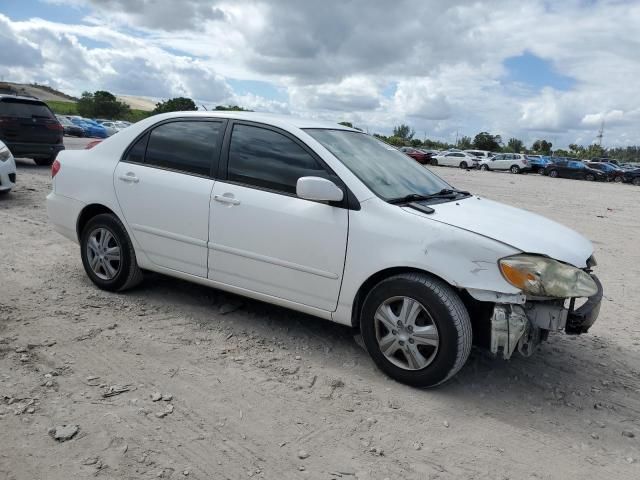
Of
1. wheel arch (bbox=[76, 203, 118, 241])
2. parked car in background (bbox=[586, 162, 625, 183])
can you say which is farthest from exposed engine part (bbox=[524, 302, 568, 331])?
parked car in background (bbox=[586, 162, 625, 183])

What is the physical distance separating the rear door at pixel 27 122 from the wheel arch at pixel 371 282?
11602 mm

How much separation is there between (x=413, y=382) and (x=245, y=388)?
1046 mm

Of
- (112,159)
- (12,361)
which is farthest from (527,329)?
(112,159)

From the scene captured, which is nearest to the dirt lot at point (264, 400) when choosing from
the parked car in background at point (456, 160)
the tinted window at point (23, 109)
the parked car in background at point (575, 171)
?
the tinted window at point (23, 109)

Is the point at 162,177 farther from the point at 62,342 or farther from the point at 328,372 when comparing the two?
the point at 328,372

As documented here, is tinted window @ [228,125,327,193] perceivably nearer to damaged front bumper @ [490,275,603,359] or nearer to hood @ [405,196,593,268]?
hood @ [405,196,593,268]

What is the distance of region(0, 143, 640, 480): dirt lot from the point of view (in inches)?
105

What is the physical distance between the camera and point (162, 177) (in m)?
4.38

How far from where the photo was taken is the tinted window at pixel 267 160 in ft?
12.6

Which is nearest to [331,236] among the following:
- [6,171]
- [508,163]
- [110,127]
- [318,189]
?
[318,189]

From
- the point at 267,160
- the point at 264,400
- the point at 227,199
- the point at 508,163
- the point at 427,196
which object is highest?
the point at 267,160

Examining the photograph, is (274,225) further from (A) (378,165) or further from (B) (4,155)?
(B) (4,155)

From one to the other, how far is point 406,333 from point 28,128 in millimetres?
12288

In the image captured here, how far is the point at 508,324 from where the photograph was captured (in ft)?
10.5
